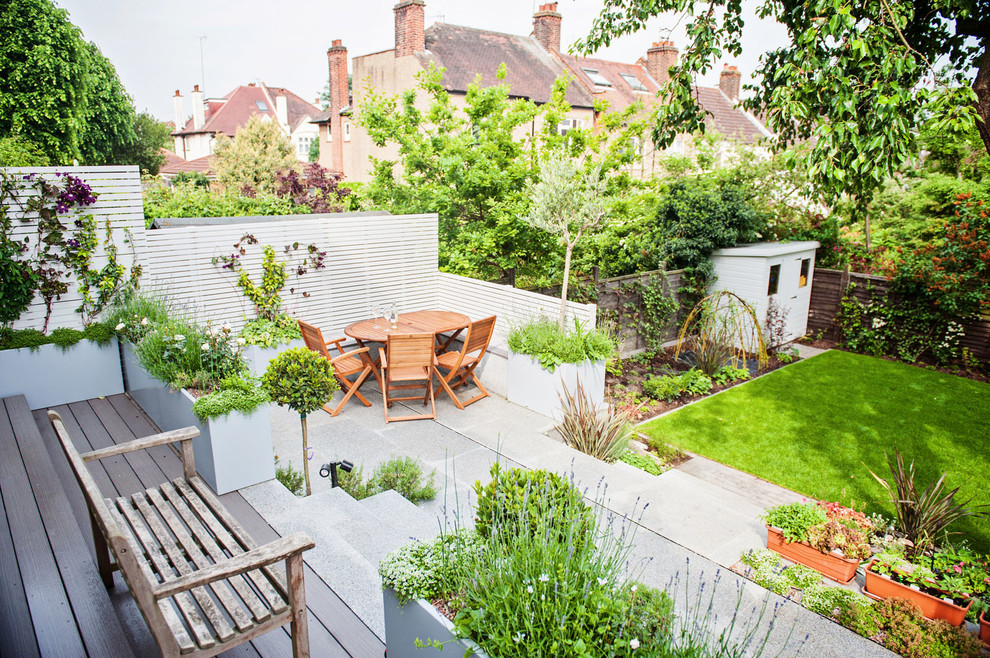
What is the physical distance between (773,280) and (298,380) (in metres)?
8.24

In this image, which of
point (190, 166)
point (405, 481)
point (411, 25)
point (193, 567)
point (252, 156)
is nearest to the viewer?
point (193, 567)

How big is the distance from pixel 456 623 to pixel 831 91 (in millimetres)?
5124

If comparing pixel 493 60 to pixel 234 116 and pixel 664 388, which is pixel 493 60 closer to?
pixel 664 388

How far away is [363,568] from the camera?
3451mm

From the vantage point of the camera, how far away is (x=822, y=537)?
4199mm

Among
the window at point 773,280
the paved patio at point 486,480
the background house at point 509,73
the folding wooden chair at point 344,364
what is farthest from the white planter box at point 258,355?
the background house at point 509,73

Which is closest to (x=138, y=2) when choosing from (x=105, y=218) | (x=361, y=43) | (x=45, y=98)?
(x=45, y=98)

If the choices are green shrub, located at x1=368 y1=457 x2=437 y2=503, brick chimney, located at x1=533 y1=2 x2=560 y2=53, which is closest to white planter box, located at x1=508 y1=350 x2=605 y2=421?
green shrub, located at x1=368 y1=457 x2=437 y2=503

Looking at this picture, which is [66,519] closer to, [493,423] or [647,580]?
[647,580]

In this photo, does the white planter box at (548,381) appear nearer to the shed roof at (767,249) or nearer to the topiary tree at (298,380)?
the topiary tree at (298,380)

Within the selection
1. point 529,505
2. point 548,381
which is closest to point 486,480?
point 548,381

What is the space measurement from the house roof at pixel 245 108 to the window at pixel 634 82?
64.9ft

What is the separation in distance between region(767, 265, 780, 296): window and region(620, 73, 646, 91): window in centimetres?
1890

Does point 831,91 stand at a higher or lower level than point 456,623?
higher
